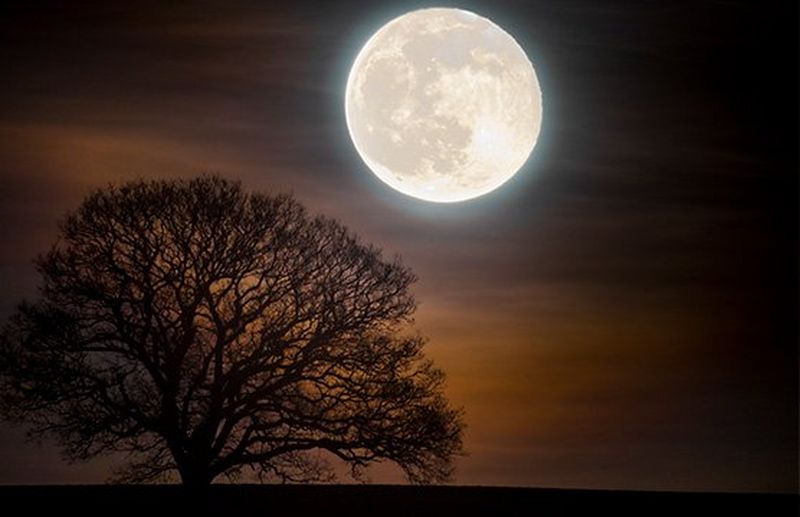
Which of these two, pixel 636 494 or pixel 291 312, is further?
pixel 636 494

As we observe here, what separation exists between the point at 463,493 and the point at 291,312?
8.39 m

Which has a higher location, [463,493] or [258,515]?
[463,493]

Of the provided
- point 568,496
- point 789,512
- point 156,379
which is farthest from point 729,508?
point 156,379

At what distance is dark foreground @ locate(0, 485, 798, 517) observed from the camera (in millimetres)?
26297

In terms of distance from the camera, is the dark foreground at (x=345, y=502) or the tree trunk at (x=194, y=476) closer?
the dark foreground at (x=345, y=502)

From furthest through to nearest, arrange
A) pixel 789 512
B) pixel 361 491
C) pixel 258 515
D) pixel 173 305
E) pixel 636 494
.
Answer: pixel 636 494 < pixel 361 491 < pixel 173 305 < pixel 789 512 < pixel 258 515

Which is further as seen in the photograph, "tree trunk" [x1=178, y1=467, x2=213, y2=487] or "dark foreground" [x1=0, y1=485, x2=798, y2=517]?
"tree trunk" [x1=178, y1=467, x2=213, y2=487]

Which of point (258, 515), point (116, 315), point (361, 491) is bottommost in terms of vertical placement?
point (258, 515)

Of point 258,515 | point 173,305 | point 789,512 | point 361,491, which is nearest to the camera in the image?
point 258,515

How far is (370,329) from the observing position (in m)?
30.9

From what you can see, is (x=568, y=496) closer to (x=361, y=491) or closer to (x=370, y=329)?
(x=361, y=491)

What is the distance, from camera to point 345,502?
29156mm

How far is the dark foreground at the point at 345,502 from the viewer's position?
26297 mm

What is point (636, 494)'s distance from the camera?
3703cm
